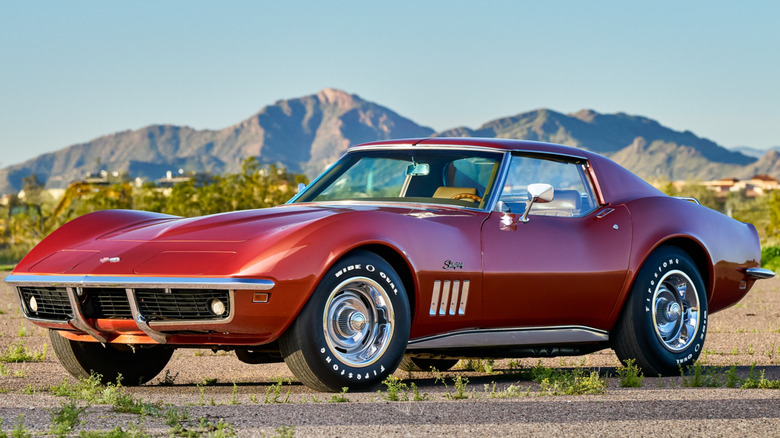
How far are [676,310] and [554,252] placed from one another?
142 centimetres

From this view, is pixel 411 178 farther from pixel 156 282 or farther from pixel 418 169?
pixel 156 282

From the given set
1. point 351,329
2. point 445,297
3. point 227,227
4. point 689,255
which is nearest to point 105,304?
point 227,227

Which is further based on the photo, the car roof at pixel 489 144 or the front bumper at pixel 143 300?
the car roof at pixel 489 144

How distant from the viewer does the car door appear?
691 centimetres

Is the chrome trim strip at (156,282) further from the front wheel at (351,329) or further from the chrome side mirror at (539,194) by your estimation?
the chrome side mirror at (539,194)

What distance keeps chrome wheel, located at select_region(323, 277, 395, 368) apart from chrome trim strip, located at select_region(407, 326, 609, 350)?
37cm

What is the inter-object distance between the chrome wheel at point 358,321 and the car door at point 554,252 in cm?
90

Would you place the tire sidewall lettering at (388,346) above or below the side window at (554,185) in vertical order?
below

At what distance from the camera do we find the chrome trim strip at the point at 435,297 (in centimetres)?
650

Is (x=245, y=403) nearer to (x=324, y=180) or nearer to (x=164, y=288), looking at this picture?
(x=164, y=288)

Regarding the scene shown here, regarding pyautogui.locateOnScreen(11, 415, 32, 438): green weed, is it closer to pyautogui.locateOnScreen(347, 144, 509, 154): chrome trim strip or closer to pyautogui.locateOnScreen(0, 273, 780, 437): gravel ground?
pyautogui.locateOnScreen(0, 273, 780, 437): gravel ground

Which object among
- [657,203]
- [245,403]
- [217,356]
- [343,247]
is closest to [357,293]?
[343,247]

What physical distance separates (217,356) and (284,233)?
4.04 metres

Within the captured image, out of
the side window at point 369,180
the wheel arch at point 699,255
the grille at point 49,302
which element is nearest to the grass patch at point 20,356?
the grille at point 49,302
